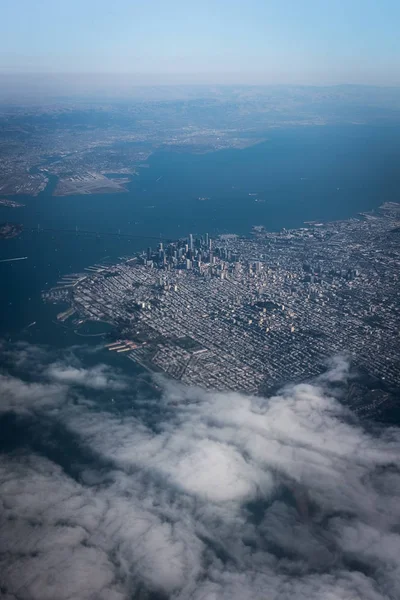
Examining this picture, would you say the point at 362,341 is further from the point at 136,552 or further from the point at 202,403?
the point at 136,552

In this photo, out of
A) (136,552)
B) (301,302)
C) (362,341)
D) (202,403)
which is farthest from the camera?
(301,302)

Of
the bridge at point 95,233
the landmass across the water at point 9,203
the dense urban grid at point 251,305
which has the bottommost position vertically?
the dense urban grid at point 251,305

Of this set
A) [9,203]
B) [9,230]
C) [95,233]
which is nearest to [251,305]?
[95,233]

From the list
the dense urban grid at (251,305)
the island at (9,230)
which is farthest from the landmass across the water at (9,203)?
the dense urban grid at (251,305)

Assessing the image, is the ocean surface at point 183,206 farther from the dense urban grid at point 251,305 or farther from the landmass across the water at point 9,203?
the dense urban grid at point 251,305

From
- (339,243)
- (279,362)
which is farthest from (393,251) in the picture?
(279,362)

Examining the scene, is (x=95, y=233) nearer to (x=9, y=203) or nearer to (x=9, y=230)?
(x=9, y=230)
